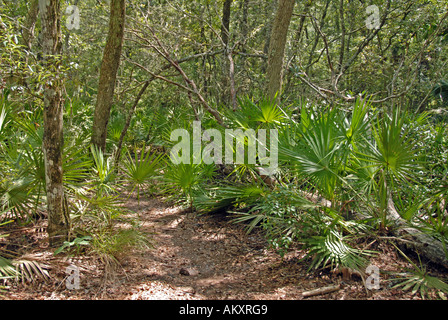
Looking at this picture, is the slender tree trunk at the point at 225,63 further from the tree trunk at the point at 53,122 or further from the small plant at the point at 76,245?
the small plant at the point at 76,245

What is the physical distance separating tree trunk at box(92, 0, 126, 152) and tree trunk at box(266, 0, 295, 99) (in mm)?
2476

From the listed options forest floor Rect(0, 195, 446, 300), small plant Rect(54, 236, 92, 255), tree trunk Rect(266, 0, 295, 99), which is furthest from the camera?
tree trunk Rect(266, 0, 295, 99)

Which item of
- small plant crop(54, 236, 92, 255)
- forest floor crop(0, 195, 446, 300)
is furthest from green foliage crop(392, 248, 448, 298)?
small plant crop(54, 236, 92, 255)

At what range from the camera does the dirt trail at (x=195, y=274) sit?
3166 mm

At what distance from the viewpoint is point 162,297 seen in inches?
125

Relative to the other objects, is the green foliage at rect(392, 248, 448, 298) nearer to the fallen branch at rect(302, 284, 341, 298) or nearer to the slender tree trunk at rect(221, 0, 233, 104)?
the fallen branch at rect(302, 284, 341, 298)

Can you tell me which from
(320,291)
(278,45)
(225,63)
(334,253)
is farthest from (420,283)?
(225,63)

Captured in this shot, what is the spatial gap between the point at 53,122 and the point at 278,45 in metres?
3.98

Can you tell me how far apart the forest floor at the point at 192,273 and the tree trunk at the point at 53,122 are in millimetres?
311

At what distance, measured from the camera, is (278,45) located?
5.97m

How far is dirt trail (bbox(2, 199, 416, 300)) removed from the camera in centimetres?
317

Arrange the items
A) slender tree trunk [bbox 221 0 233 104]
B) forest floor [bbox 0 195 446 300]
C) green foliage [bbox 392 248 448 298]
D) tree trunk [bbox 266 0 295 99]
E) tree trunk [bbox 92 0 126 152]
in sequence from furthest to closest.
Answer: slender tree trunk [bbox 221 0 233 104] < tree trunk [bbox 266 0 295 99] < tree trunk [bbox 92 0 126 152] < forest floor [bbox 0 195 446 300] < green foliage [bbox 392 248 448 298]
